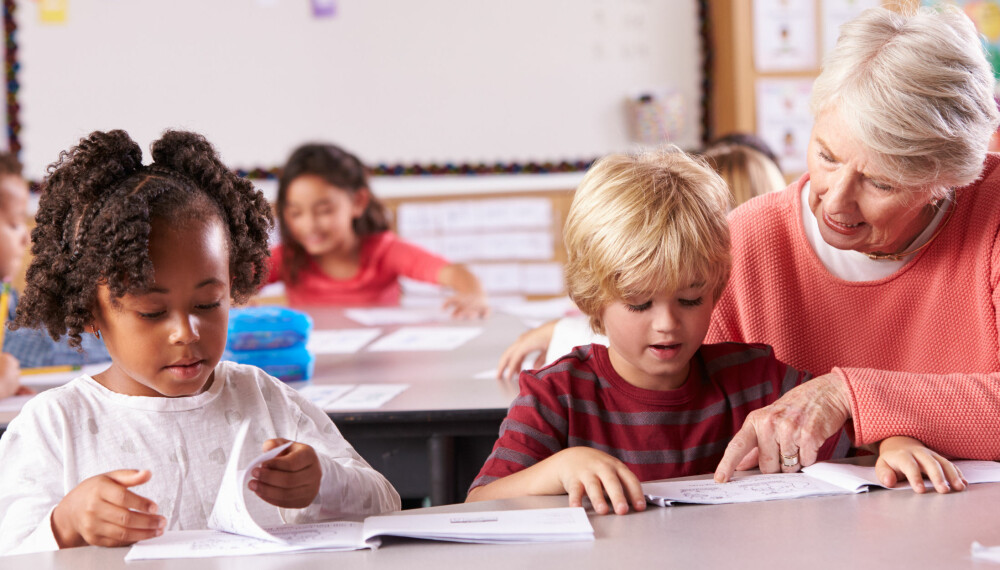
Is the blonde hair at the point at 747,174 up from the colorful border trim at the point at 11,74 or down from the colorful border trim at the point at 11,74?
down

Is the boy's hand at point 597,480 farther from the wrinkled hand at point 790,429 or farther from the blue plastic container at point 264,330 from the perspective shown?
the blue plastic container at point 264,330

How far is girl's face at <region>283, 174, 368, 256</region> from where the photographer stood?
9.34 feet

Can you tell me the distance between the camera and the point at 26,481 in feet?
3.26

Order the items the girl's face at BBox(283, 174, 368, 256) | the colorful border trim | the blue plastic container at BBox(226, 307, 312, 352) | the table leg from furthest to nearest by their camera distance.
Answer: the colorful border trim
the girl's face at BBox(283, 174, 368, 256)
the blue plastic container at BBox(226, 307, 312, 352)
the table leg

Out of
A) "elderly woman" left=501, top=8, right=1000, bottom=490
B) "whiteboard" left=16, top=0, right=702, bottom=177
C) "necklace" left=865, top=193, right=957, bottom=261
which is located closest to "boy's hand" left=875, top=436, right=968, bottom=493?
"elderly woman" left=501, top=8, right=1000, bottom=490

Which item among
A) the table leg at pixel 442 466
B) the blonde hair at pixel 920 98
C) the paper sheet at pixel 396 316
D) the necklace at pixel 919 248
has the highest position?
the blonde hair at pixel 920 98

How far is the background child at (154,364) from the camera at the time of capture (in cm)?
99

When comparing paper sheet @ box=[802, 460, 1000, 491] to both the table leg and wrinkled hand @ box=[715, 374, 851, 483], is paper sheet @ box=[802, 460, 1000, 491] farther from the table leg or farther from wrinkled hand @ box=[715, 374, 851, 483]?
the table leg

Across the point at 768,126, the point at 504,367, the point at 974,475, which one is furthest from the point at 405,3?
the point at 974,475

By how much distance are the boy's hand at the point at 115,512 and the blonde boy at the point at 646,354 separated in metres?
0.38

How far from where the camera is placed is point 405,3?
3.74m

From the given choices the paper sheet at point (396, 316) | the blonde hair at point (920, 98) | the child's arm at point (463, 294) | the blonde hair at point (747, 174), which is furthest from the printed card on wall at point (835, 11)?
the blonde hair at point (920, 98)

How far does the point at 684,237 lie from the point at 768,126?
2903 millimetres

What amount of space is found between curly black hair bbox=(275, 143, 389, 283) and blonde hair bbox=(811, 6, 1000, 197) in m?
1.93
